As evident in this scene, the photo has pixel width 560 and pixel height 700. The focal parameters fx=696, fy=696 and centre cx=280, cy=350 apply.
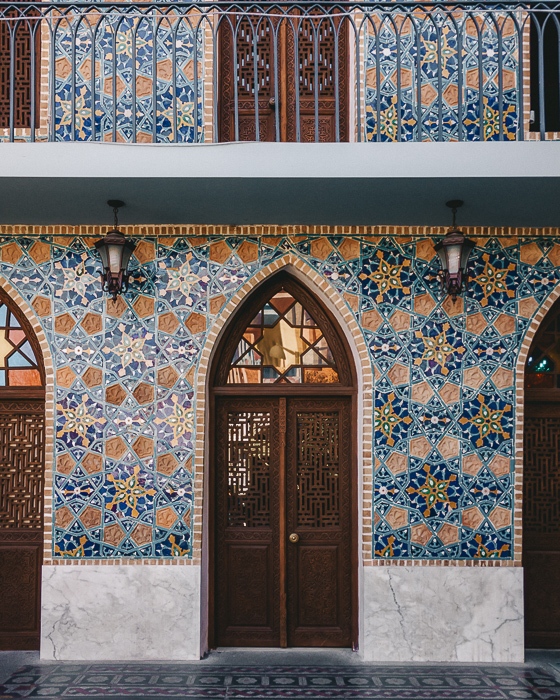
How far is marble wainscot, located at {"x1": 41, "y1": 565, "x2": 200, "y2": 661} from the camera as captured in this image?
18.9ft

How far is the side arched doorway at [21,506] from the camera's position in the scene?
6.06 metres

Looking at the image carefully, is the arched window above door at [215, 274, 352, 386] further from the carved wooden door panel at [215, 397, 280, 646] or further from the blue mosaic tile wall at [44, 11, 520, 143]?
the blue mosaic tile wall at [44, 11, 520, 143]

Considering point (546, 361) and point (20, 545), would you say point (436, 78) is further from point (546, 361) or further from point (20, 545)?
point (20, 545)

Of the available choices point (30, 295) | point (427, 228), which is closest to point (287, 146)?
point (427, 228)

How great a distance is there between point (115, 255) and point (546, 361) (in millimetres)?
3886

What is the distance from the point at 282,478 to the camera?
6.12m

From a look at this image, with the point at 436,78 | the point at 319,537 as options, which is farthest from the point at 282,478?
the point at 436,78

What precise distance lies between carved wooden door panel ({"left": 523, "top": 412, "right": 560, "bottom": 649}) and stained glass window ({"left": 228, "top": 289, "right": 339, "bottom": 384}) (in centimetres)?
Result: 188

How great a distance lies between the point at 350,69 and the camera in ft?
19.7

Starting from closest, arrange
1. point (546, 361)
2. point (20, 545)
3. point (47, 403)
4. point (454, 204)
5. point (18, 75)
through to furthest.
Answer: point (454, 204)
point (47, 403)
point (20, 545)
point (18, 75)
point (546, 361)

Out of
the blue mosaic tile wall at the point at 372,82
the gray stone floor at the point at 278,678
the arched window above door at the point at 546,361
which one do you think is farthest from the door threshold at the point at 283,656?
the blue mosaic tile wall at the point at 372,82

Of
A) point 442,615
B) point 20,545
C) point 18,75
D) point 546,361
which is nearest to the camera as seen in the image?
point 442,615

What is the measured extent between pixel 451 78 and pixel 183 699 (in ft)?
17.4

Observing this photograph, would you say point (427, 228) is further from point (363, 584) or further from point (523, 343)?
point (363, 584)
